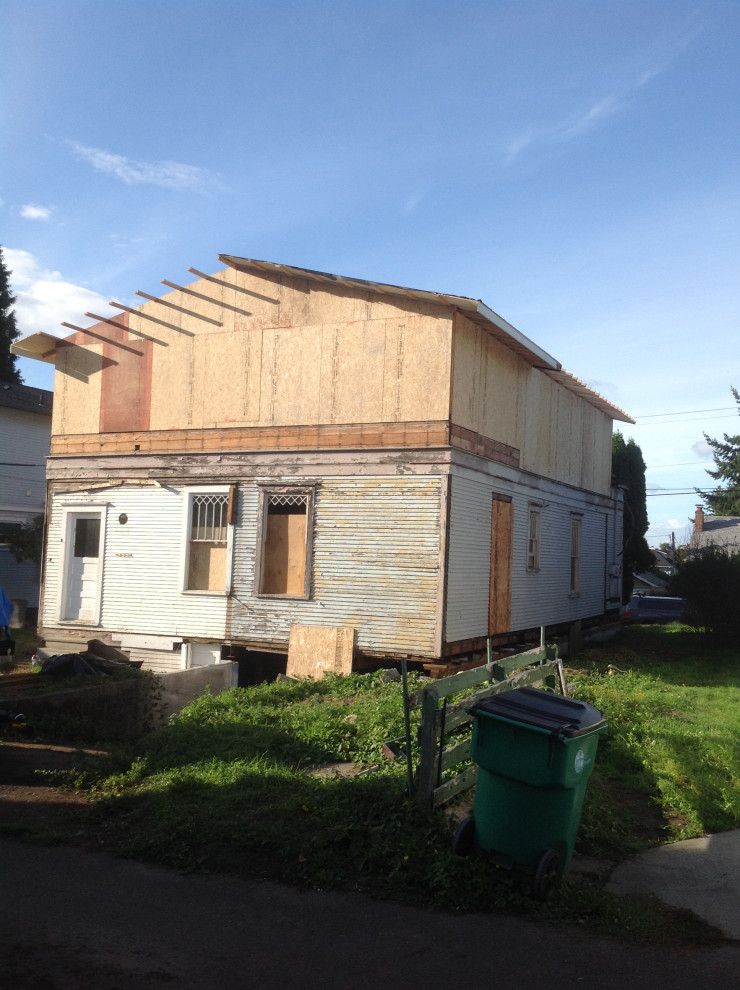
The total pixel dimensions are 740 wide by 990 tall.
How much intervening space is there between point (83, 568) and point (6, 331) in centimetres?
2877

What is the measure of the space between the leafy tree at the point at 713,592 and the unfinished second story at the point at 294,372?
608 cm

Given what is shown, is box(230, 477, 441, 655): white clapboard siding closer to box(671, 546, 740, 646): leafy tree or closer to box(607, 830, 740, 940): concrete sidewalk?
box(607, 830, 740, 940): concrete sidewalk

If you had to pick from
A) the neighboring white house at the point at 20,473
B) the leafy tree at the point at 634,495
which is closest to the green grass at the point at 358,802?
the neighboring white house at the point at 20,473

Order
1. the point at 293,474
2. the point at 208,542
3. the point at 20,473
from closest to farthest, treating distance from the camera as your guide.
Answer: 1. the point at 293,474
2. the point at 208,542
3. the point at 20,473

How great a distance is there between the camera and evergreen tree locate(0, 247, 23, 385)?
4072 cm

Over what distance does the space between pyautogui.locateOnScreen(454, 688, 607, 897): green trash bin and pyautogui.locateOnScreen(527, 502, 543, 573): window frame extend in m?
11.9

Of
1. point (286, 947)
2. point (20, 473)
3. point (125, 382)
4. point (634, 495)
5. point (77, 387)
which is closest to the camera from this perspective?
point (286, 947)

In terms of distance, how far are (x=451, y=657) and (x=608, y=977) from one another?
9.62 metres

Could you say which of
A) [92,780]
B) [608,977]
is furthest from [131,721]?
[608,977]

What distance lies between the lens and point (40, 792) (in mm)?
8594

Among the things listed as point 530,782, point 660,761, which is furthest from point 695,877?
point 660,761

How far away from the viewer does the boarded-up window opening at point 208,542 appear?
15664mm

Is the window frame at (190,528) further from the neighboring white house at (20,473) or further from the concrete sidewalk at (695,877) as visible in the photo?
the neighboring white house at (20,473)

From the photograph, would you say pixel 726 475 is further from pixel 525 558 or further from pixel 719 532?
pixel 525 558
